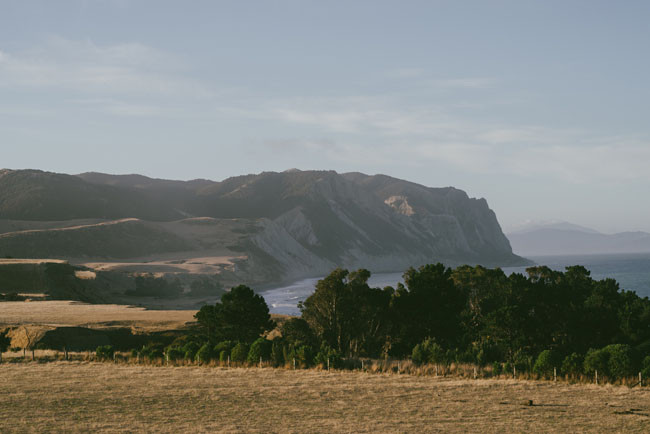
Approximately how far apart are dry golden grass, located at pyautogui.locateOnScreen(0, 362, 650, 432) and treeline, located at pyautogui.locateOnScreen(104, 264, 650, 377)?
8796 millimetres

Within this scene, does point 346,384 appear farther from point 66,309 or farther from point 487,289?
point 66,309

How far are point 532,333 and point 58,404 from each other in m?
31.8

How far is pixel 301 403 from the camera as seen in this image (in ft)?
81.7

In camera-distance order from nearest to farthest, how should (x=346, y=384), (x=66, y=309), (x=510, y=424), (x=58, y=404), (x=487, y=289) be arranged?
(x=510, y=424), (x=58, y=404), (x=346, y=384), (x=487, y=289), (x=66, y=309)

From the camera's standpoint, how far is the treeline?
4362 cm

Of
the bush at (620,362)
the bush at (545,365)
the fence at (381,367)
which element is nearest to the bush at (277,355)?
the fence at (381,367)

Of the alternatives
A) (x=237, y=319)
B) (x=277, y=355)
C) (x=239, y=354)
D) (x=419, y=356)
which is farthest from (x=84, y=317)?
(x=419, y=356)

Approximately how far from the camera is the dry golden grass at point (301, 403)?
21094 mm

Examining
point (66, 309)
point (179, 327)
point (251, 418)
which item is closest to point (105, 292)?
point (66, 309)

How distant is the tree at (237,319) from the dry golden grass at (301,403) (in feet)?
48.2

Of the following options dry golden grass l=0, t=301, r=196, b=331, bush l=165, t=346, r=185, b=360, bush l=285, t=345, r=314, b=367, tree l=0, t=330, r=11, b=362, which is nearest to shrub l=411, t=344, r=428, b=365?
bush l=285, t=345, r=314, b=367

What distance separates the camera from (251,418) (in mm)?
22203

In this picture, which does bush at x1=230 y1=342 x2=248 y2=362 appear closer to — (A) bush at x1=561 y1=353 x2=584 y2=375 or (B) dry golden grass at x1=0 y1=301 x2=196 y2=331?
(A) bush at x1=561 y1=353 x2=584 y2=375

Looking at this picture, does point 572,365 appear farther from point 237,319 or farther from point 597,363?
point 237,319
